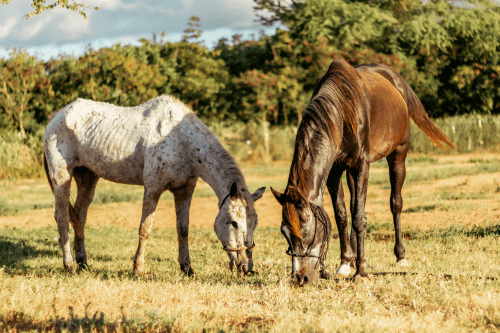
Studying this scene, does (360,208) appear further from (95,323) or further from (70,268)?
(70,268)

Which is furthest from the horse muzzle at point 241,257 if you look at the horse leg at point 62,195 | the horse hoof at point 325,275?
the horse leg at point 62,195

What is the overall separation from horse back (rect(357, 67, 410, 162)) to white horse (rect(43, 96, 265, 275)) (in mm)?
1518

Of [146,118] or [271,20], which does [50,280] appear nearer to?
[146,118]

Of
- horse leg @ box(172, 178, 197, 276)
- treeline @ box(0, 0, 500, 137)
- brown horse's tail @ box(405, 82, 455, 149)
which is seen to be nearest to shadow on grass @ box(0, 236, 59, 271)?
horse leg @ box(172, 178, 197, 276)

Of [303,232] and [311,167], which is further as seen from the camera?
[311,167]

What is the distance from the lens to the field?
3779mm

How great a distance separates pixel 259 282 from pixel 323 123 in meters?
1.80

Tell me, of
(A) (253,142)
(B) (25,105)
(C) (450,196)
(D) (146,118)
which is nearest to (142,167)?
(D) (146,118)

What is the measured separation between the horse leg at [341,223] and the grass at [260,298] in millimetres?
462

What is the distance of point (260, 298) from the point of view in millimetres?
4461

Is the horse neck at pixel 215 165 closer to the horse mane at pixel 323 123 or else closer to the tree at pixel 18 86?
the horse mane at pixel 323 123

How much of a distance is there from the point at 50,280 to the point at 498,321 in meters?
4.47

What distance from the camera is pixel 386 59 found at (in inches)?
911

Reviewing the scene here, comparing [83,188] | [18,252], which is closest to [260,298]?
[83,188]
